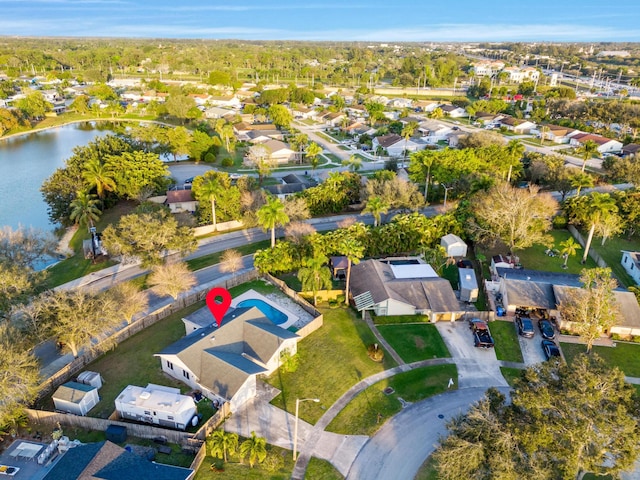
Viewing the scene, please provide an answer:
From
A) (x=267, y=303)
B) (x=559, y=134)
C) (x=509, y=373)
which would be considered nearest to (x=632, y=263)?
(x=509, y=373)

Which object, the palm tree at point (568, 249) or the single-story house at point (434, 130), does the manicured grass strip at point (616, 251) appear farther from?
the single-story house at point (434, 130)

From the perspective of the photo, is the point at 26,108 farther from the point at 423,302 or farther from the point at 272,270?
the point at 423,302

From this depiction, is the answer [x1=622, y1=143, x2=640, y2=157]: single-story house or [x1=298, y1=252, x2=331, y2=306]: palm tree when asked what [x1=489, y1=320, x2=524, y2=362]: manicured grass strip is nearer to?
[x1=298, y1=252, x2=331, y2=306]: palm tree

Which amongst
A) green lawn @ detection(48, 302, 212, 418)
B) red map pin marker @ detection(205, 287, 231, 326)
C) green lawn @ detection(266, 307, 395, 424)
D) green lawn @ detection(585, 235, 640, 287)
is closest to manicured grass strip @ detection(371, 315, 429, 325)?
green lawn @ detection(266, 307, 395, 424)

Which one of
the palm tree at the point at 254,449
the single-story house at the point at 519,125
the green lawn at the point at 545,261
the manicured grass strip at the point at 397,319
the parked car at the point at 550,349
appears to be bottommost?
the manicured grass strip at the point at 397,319

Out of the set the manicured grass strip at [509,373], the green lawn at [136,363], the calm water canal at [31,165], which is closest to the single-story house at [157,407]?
the green lawn at [136,363]
